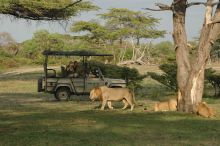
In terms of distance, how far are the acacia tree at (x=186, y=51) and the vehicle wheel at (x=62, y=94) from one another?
233 inches

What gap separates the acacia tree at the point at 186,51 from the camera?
14414 millimetres

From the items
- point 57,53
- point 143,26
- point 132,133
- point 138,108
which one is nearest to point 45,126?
point 132,133

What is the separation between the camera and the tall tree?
67.3 metres

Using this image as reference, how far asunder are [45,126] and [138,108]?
544 cm

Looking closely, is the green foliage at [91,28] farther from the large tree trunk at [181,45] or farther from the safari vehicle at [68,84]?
the large tree trunk at [181,45]

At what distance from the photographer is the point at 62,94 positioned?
1988 cm

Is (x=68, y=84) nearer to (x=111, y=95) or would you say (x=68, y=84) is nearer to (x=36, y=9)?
(x=111, y=95)

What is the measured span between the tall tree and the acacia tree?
169ft

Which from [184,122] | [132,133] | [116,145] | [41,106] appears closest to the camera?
[116,145]

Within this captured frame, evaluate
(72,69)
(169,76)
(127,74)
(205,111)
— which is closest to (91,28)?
(127,74)

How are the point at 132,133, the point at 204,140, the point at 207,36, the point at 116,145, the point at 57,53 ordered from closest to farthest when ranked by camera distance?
the point at 116,145
the point at 204,140
the point at 132,133
the point at 207,36
the point at 57,53

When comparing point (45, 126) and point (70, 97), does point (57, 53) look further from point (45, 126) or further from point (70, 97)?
point (45, 126)

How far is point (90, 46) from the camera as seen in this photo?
70938 millimetres

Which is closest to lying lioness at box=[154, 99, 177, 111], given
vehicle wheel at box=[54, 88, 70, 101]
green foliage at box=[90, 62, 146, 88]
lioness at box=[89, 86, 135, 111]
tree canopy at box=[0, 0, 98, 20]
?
lioness at box=[89, 86, 135, 111]
